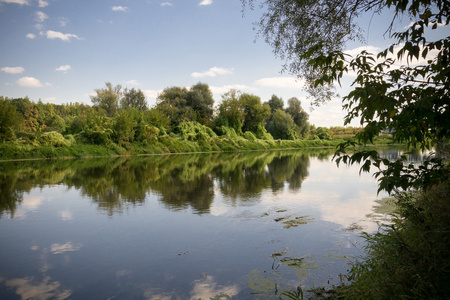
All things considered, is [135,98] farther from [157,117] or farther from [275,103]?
[275,103]

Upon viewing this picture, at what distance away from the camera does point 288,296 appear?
3.76m

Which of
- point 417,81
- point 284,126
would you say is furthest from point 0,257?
point 284,126

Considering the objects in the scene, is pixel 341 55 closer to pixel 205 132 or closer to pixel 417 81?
pixel 417 81

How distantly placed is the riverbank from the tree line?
2.89 ft

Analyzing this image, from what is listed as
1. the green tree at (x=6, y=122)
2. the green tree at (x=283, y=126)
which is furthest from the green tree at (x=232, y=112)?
the green tree at (x=6, y=122)

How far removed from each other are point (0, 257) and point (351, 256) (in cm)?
589

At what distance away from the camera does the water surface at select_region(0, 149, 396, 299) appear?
412 centimetres

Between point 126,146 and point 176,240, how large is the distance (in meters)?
28.5

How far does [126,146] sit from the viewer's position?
32.6 m

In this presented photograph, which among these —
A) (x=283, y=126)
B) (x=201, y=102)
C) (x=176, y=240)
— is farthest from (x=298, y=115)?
(x=176, y=240)

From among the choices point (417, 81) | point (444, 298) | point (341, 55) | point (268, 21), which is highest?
point (268, 21)

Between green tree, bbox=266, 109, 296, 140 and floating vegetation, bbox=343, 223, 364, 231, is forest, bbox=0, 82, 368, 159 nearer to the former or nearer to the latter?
green tree, bbox=266, 109, 296, 140

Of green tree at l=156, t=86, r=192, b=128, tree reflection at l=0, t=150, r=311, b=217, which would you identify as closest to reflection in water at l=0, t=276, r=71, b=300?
tree reflection at l=0, t=150, r=311, b=217

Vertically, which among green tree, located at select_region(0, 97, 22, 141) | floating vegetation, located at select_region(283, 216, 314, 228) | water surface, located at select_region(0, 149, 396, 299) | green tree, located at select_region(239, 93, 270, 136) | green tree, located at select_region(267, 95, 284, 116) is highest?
green tree, located at select_region(267, 95, 284, 116)
